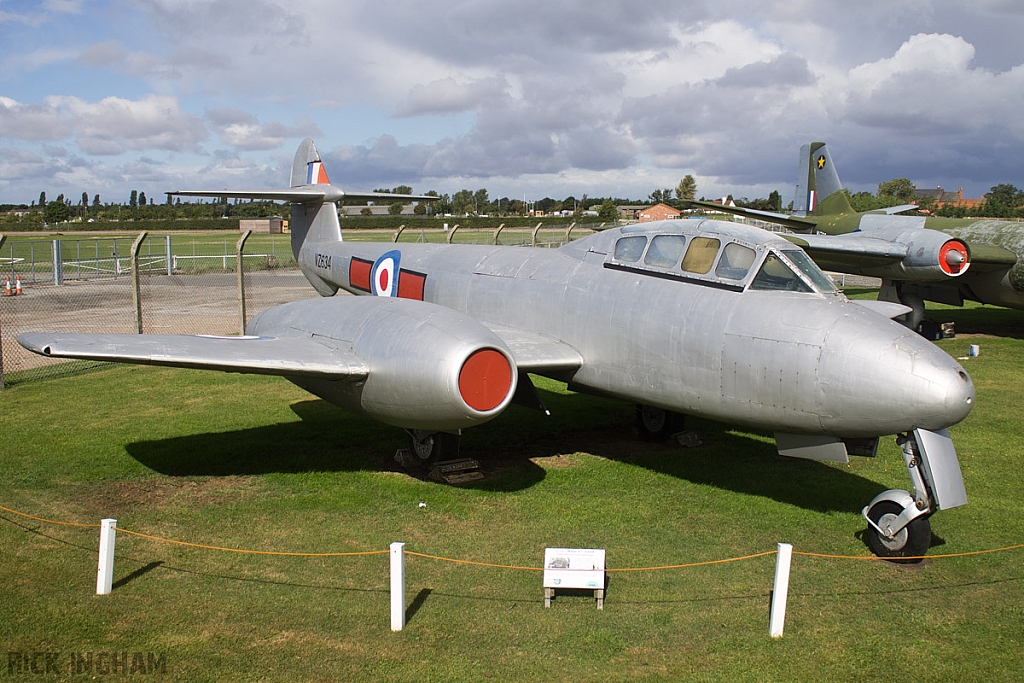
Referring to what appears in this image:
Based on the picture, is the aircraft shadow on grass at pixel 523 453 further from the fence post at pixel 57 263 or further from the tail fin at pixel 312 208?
the fence post at pixel 57 263

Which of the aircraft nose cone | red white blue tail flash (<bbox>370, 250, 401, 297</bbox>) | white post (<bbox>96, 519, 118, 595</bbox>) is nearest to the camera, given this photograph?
white post (<bbox>96, 519, 118, 595</bbox>)

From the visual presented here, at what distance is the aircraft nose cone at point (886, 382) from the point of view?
5.27 meters

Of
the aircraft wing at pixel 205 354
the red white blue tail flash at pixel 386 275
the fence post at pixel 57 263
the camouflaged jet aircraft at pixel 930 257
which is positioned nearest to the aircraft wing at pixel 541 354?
the aircraft wing at pixel 205 354

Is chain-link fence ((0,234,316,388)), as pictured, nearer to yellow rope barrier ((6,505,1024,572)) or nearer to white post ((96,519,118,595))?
yellow rope barrier ((6,505,1024,572))

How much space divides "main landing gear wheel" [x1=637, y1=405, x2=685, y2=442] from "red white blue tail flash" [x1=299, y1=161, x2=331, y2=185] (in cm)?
776

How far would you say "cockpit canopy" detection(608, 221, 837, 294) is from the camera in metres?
6.25

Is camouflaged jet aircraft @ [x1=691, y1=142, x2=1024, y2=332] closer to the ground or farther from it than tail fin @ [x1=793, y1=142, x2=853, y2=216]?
closer to the ground

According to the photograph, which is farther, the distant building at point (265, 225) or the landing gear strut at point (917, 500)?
the distant building at point (265, 225)

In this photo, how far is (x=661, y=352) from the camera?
6.62 metres

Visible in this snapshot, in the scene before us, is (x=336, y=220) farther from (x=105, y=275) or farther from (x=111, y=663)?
(x=105, y=275)

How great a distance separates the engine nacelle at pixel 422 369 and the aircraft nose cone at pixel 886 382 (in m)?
2.57

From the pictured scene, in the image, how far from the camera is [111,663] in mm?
4266

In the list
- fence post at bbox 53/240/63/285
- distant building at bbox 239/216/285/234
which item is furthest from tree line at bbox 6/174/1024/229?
fence post at bbox 53/240/63/285

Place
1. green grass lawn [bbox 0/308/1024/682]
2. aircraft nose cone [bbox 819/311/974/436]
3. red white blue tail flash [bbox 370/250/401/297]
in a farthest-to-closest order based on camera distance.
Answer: red white blue tail flash [bbox 370/250/401/297] → aircraft nose cone [bbox 819/311/974/436] → green grass lawn [bbox 0/308/1024/682]
